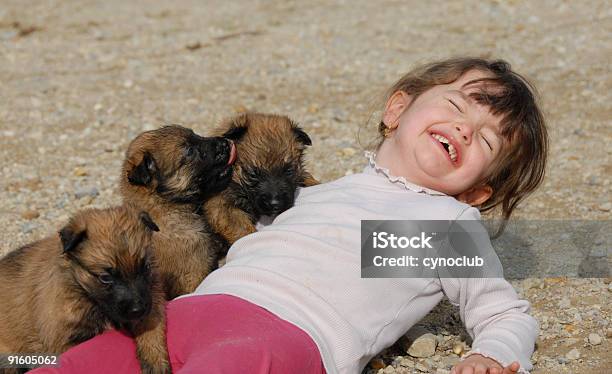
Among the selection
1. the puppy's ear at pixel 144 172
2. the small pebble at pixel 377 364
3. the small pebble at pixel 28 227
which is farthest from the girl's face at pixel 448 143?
the small pebble at pixel 28 227

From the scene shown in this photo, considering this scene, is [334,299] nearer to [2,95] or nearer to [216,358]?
[216,358]

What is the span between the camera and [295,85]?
955 cm

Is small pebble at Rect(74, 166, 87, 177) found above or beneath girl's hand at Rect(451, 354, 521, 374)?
beneath

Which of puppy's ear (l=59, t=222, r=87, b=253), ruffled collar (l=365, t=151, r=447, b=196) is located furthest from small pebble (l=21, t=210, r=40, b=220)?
ruffled collar (l=365, t=151, r=447, b=196)

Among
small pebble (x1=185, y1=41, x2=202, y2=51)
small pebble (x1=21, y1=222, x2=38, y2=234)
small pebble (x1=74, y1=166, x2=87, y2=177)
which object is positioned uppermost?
small pebble (x1=21, y1=222, x2=38, y2=234)

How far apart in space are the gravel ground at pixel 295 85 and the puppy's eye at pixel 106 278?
139 centimetres

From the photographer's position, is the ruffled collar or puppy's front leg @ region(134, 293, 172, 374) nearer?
puppy's front leg @ region(134, 293, 172, 374)

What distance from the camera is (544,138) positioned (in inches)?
188

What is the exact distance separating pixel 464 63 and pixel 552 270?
142cm

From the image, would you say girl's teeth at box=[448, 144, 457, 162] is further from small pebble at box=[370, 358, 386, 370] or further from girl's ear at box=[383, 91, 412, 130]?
small pebble at box=[370, 358, 386, 370]

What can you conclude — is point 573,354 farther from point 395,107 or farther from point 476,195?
point 395,107

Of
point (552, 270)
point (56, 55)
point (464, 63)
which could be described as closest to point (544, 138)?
point (464, 63)

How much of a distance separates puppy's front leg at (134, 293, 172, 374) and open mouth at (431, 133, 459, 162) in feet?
5.36

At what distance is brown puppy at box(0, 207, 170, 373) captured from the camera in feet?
13.1
